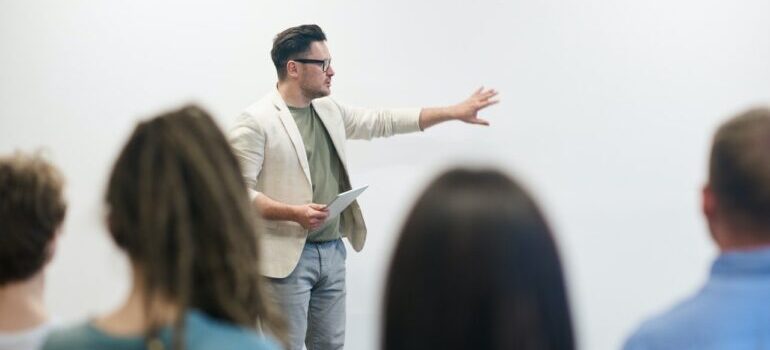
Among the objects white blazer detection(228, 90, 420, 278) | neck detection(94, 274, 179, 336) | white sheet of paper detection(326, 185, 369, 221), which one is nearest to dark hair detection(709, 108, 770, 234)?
neck detection(94, 274, 179, 336)

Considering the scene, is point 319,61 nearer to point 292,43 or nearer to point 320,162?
point 292,43

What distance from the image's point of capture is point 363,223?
3125 mm

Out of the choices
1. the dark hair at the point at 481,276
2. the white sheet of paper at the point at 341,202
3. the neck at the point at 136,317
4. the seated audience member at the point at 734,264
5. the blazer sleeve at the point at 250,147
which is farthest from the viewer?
the blazer sleeve at the point at 250,147

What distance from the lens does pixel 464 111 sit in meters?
3.10

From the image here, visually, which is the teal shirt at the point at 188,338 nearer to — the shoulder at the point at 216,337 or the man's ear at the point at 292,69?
the shoulder at the point at 216,337

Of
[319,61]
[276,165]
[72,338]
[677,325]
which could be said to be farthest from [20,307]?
[319,61]

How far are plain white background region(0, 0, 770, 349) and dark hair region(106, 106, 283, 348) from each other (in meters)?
2.13

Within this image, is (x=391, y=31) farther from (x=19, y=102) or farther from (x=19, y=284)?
(x=19, y=284)

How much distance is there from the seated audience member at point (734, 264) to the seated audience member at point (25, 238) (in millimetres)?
908

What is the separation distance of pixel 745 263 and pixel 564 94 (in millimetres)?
2102

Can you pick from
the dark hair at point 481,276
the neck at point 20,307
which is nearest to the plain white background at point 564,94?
the neck at point 20,307

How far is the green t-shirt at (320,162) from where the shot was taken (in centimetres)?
299

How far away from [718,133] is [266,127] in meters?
1.86

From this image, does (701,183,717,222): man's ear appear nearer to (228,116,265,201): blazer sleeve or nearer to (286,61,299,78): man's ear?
(228,116,265,201): blazer sleeve
